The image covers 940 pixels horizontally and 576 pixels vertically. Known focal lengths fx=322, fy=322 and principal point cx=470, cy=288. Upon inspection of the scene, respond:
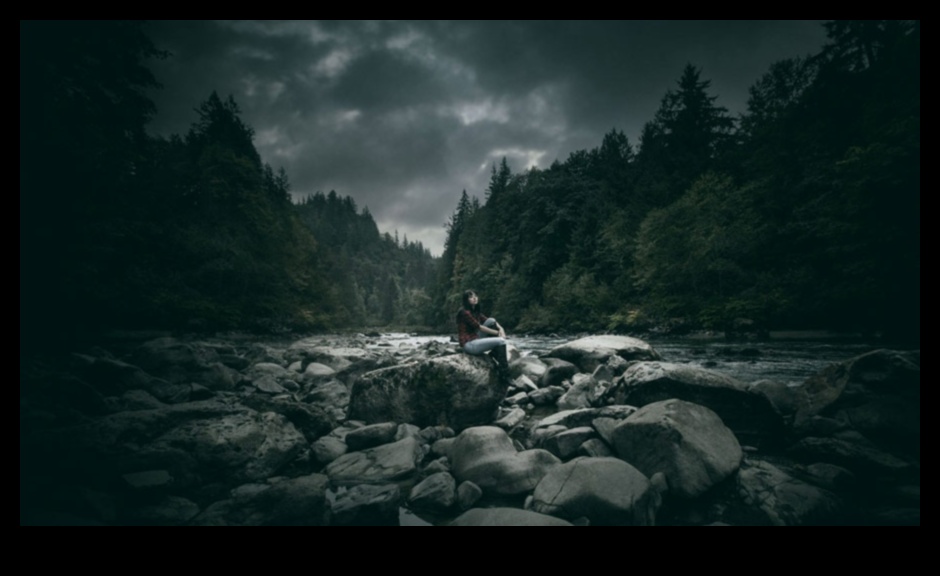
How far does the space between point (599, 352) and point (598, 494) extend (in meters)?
6.42

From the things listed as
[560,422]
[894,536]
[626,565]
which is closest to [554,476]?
[626,565]

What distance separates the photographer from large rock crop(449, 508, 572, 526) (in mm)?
2575

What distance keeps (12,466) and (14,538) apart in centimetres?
103

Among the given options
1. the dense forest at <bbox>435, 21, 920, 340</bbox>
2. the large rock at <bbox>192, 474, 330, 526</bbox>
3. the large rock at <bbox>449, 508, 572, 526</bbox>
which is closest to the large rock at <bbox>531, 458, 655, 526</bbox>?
the large rock at <bbox>449, 508, 572, 526</bbox>

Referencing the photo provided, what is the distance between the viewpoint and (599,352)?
28.9ft

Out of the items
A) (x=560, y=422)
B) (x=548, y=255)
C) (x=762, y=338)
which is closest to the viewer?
(x=560, y=422)

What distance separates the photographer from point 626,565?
7.17ft

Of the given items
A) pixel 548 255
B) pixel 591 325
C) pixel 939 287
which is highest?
pixel 548 255

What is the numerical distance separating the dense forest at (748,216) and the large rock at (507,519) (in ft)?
67.7

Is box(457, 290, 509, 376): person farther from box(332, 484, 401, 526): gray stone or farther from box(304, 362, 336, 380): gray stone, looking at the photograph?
box(304, 362, 336, 380): gray stone

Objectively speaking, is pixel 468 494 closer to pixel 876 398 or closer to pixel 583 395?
pixel 583 395

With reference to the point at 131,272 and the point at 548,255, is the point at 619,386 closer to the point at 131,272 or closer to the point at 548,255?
the point at 131,272

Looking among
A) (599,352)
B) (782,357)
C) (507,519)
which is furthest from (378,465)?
(782,357)

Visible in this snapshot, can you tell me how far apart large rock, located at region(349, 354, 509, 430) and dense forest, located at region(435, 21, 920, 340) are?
64.7 ft
